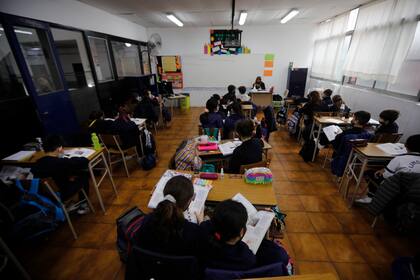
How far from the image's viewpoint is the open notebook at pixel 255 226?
4.31 feet

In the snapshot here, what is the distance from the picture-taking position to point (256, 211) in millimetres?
1550

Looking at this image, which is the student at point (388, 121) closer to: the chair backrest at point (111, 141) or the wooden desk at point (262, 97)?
the wooden desk at point (262, 97)

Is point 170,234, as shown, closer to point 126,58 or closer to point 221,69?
point 126,58

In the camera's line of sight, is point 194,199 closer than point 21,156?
Yes

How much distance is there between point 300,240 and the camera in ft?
7.11

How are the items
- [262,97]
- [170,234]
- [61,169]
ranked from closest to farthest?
[170,234]
[61,169]
[262,97]

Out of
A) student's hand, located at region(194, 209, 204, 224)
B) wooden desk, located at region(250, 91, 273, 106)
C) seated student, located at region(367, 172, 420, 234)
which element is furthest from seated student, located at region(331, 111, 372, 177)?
wooden desk, located at region(250, 91, 273, 106)

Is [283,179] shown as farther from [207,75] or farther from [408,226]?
[207,75]

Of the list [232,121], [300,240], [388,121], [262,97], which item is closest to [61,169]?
[232,121]

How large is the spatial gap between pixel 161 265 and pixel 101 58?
5682mm

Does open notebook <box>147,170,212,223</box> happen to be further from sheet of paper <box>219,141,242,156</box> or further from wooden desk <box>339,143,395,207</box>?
wooden desk <box>339,143,395,207</box>

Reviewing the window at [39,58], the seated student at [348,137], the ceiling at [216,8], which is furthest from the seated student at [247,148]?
the ceiling at [216,8]

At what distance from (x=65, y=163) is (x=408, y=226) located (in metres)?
3.46

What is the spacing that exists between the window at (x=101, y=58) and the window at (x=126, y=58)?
331 mm
